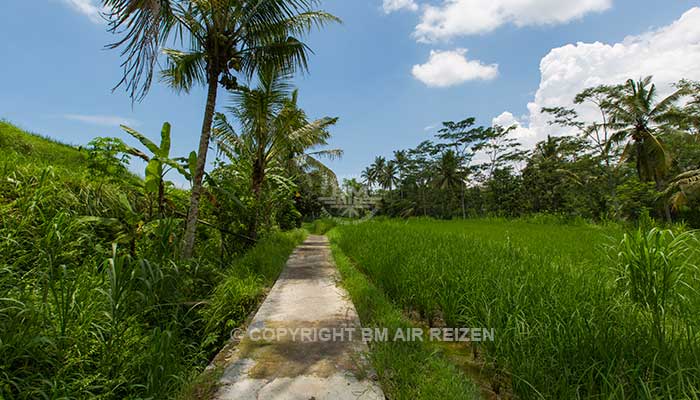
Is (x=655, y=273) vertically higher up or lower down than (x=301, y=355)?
higher up

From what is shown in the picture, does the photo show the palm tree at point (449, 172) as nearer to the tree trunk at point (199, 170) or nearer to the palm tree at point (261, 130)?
the palm tree at point (261, 130)

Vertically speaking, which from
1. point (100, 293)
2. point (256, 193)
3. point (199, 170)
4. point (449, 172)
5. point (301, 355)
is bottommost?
point (301, 355)

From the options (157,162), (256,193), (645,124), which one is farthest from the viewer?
(645,124)

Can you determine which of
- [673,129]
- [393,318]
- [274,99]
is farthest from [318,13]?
[673,129]

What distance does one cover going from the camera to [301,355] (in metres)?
2.30

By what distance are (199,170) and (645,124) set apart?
2212cm

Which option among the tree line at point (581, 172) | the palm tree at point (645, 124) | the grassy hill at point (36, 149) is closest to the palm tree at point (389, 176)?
the tree line at point (581, 172)

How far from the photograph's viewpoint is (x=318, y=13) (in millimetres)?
5461

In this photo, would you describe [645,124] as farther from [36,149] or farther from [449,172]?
[36,149]

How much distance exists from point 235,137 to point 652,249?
842cm

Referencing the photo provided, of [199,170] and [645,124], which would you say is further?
[645,124]

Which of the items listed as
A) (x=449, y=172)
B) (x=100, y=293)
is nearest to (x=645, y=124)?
(x=449, y=172)

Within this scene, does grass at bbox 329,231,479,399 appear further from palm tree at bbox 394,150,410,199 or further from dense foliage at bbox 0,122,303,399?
palm tree at bbox 394,150,410,199

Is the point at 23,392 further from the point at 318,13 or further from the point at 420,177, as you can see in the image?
the point at 420,177
